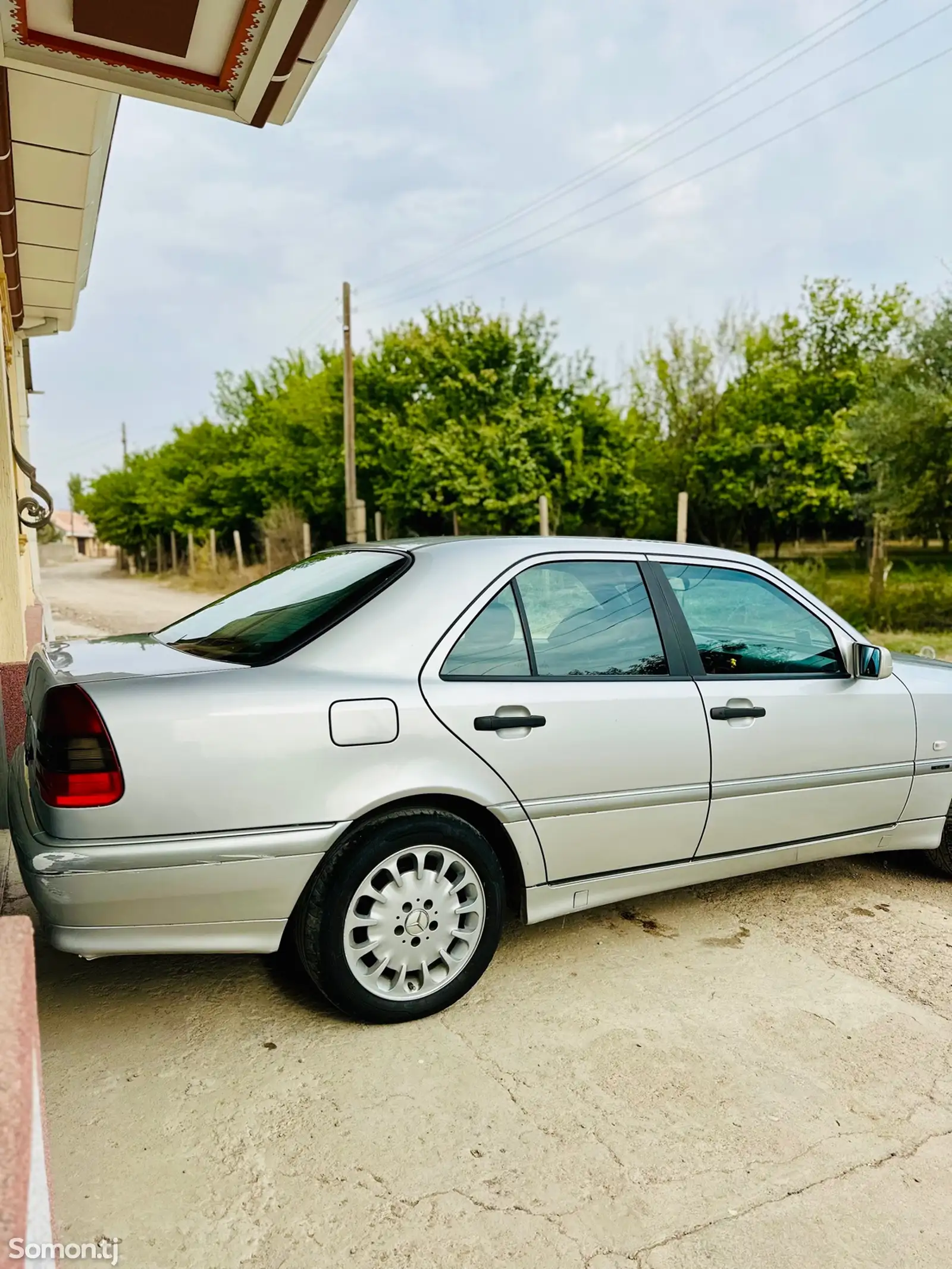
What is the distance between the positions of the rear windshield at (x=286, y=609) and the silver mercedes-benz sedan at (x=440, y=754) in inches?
0.7

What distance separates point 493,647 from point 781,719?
124 cm

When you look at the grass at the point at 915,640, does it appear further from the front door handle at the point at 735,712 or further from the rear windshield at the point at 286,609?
the rear windshield at the point at 286,609

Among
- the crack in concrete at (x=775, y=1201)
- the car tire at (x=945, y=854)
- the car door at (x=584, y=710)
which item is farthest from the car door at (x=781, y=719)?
the crack in concrete at (x=775, y=1201)

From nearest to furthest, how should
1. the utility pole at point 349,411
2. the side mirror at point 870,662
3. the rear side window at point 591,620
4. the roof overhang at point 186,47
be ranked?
the rear side window at point 591,620
the roof overhang at point 186,47
the side mirror at point 870,662
the utility pole at point 349,411

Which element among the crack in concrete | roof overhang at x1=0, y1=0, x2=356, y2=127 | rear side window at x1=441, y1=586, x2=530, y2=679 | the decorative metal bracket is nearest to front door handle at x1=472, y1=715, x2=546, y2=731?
rear side window at x1=441, y1=586, x2=530, y2=679

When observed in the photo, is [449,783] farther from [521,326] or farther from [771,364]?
[771,364]

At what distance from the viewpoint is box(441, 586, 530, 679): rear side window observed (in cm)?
314

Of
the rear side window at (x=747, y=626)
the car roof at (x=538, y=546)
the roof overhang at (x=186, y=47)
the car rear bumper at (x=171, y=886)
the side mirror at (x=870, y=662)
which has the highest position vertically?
the roof overhang at (x=186, y=47)

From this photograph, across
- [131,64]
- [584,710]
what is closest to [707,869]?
[584,710]

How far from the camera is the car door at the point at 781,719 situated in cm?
362

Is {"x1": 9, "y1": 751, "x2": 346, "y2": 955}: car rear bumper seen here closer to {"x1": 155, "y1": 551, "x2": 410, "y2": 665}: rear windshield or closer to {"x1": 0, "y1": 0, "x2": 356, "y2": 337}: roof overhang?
{"x1": 155, "y1": 551, "x2": 410, "y2": 665}: rear windshield

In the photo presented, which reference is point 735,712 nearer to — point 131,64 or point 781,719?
point 781,719

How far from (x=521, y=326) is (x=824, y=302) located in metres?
11.0

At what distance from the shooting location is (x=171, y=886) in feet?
8.77
